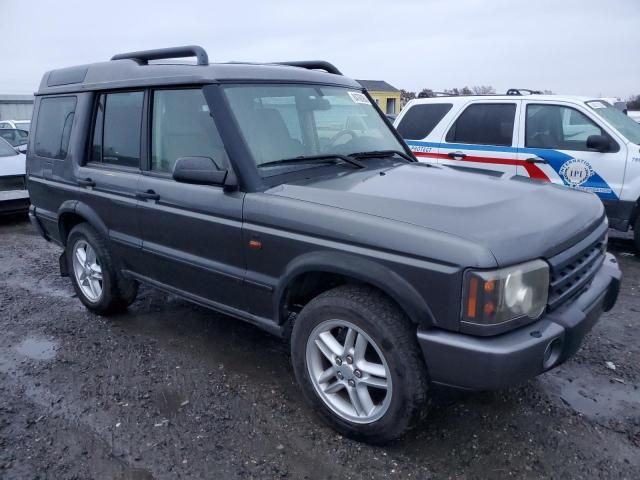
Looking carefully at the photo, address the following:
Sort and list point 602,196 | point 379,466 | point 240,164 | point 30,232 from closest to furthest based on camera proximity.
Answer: point 379,466 → point 240,164 → point 602,196 → point 30,232

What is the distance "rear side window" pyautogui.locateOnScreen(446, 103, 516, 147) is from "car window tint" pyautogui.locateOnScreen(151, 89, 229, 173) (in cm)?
428

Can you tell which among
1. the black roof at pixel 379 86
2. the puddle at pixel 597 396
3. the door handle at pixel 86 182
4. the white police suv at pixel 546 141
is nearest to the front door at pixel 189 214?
the door handle at pixel 86 182

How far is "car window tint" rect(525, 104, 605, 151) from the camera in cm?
601

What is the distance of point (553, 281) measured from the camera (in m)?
2.45

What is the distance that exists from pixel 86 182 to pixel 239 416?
2.28 meters

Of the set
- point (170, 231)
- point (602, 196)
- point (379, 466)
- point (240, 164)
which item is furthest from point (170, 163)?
point (602, 196)

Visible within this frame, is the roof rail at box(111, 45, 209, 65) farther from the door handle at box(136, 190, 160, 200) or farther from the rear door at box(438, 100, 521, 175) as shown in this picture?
the rear door at box(438, 100, 521, 175)

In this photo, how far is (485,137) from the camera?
257 inches

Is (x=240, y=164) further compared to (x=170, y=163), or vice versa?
(x=170, y=163)

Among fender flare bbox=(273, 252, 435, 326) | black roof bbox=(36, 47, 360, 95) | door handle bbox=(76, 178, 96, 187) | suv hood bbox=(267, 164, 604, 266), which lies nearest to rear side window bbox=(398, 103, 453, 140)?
black roof bbox=(36, 47, 360, 95)

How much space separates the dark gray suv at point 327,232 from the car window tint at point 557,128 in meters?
2.98

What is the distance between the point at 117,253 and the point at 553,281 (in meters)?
3.08

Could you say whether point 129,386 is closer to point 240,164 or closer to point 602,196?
point 240,164

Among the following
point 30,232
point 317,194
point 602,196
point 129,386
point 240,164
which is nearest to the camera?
point 317,194
